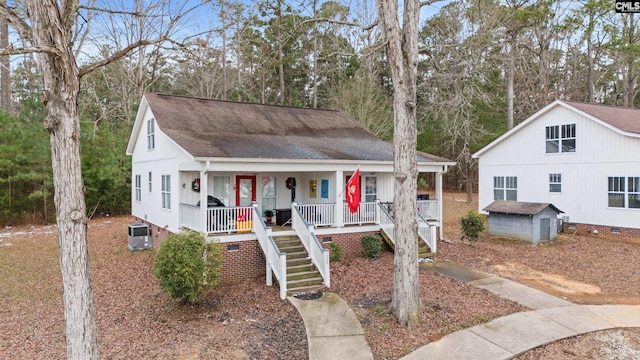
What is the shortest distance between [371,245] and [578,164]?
1101 cm

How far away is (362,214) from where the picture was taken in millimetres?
→ 13711

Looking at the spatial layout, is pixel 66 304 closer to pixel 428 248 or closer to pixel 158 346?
pixel 158 346

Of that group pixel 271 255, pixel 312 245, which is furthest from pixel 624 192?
pixel 271 255

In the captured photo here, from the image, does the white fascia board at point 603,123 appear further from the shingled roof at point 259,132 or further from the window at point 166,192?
the window at point 166,192

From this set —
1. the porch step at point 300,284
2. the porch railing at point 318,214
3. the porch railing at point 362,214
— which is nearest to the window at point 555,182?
the porch railing at point 362,214

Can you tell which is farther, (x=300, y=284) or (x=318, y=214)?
(x=318, y=214)

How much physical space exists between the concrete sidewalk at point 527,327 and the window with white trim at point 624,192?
8.76 meters

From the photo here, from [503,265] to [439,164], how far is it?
4376 mm

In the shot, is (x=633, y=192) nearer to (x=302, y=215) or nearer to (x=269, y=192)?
(x=302, y=215)

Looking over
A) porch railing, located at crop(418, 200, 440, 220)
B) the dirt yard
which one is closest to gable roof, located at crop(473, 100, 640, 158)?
the dirt yard

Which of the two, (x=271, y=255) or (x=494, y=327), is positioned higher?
(x=271, y=255)

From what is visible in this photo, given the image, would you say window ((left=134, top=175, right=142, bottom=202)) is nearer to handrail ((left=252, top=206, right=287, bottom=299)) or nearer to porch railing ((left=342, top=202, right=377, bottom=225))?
handrail ((left=252, top=206, right=287, bottom=299))

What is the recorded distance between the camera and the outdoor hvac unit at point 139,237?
50.2ft

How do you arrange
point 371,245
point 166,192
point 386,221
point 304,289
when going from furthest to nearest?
point 166,192 → point 386,221 → point 371,245 → point 304,289
